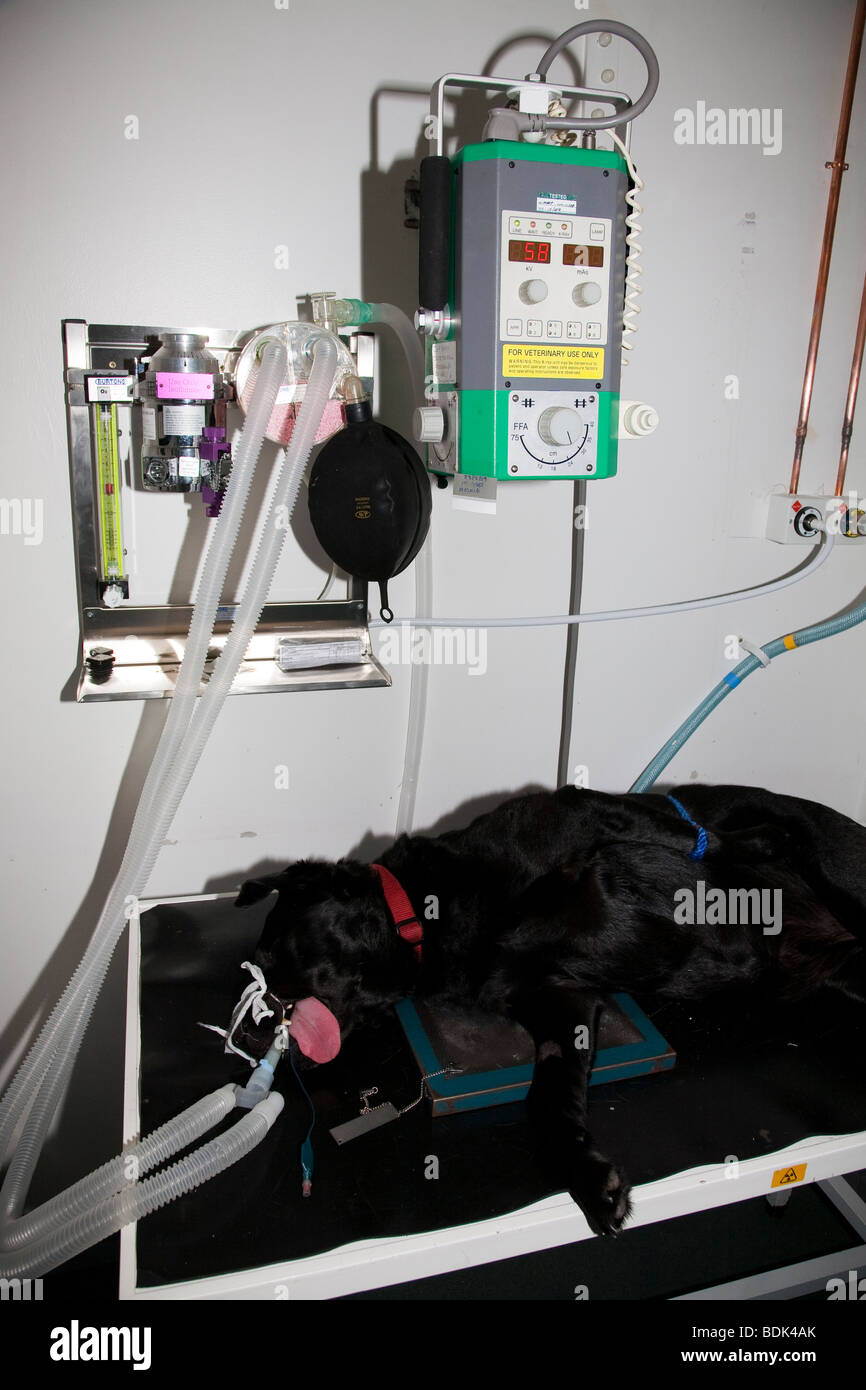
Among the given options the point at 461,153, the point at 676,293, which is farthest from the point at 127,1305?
the point at 676,293

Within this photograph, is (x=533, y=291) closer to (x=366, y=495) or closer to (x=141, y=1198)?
(x=366, y=495)

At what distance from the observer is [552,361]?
41.4 inches

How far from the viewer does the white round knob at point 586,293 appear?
1036 millimetres

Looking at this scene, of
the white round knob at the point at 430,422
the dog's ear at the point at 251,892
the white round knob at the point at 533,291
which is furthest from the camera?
the dog's ear at the point at 251,892

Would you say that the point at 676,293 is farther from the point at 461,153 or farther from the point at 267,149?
the point at 267,149

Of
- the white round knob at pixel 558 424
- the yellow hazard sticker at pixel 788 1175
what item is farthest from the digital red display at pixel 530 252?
the yellow hazard sticker at pixel 788 1175

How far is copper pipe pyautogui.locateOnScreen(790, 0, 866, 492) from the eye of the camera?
1.36 meters

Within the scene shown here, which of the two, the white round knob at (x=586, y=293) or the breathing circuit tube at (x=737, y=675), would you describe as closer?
the white round knob at (x=586, y=293)

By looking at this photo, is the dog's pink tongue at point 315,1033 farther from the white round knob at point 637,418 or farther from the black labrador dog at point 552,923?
the white round knob at point 637,418

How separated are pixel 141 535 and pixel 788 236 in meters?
1.15

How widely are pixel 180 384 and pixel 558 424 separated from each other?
1.56 ft

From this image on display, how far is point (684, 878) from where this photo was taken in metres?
1.24
